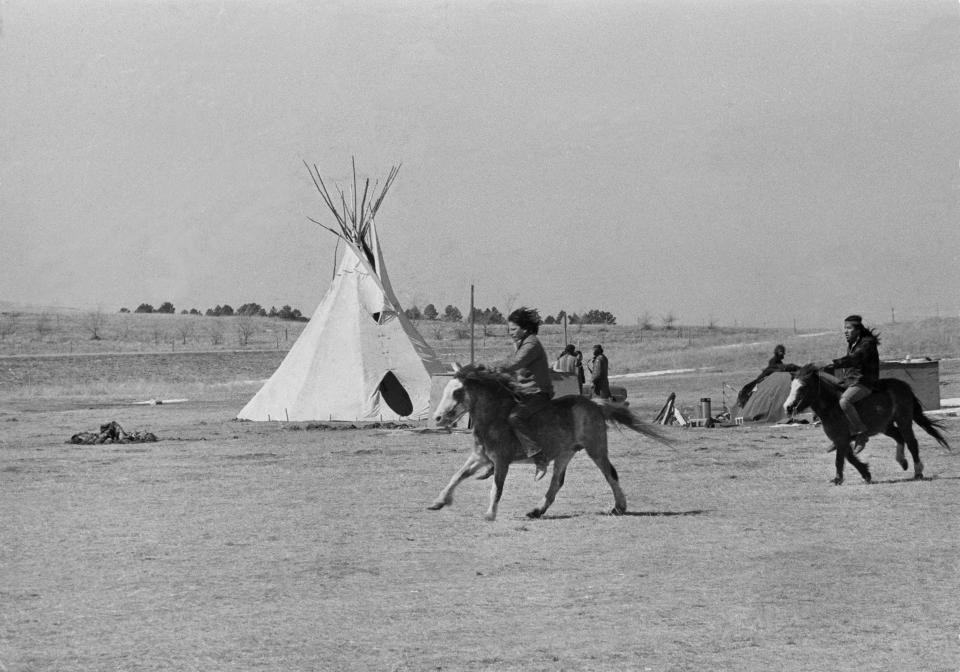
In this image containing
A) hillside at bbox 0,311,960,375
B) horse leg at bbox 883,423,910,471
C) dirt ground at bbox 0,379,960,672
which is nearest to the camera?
dirt ground at bbox 0,379,960,672

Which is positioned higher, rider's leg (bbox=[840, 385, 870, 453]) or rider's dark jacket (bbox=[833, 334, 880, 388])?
rider's dark jacket (bbox=[833, 334, 880, 388])

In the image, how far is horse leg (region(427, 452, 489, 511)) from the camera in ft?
36.0

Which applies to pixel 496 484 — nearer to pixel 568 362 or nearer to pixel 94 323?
pixel 568 362

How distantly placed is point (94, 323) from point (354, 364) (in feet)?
218

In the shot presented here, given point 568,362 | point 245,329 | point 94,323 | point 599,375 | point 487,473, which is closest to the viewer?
point 487,473

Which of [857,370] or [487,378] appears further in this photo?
[857,370]

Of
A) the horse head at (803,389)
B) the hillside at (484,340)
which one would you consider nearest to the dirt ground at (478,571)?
the horse head at (803,389)

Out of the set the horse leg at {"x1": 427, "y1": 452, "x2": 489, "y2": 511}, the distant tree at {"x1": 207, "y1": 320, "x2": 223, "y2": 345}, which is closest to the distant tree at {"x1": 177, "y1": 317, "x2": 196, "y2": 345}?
the distant tree at {"x1": 207, "y1": 320, "x2": 223, "y2": 345}

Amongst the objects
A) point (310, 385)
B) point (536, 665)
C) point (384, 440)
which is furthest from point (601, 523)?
point (310, 385)

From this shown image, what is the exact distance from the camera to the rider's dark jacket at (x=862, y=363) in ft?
43.9

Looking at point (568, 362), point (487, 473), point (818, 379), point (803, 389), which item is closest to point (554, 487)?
point (487, 473)

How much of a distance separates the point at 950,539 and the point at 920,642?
11.2 feet

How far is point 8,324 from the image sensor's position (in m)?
87.9

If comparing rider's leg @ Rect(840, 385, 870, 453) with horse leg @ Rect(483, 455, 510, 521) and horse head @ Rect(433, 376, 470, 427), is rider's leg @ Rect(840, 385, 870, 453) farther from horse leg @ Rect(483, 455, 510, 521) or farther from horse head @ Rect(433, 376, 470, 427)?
horse head @ Rect(433, 376, 470, 427)
